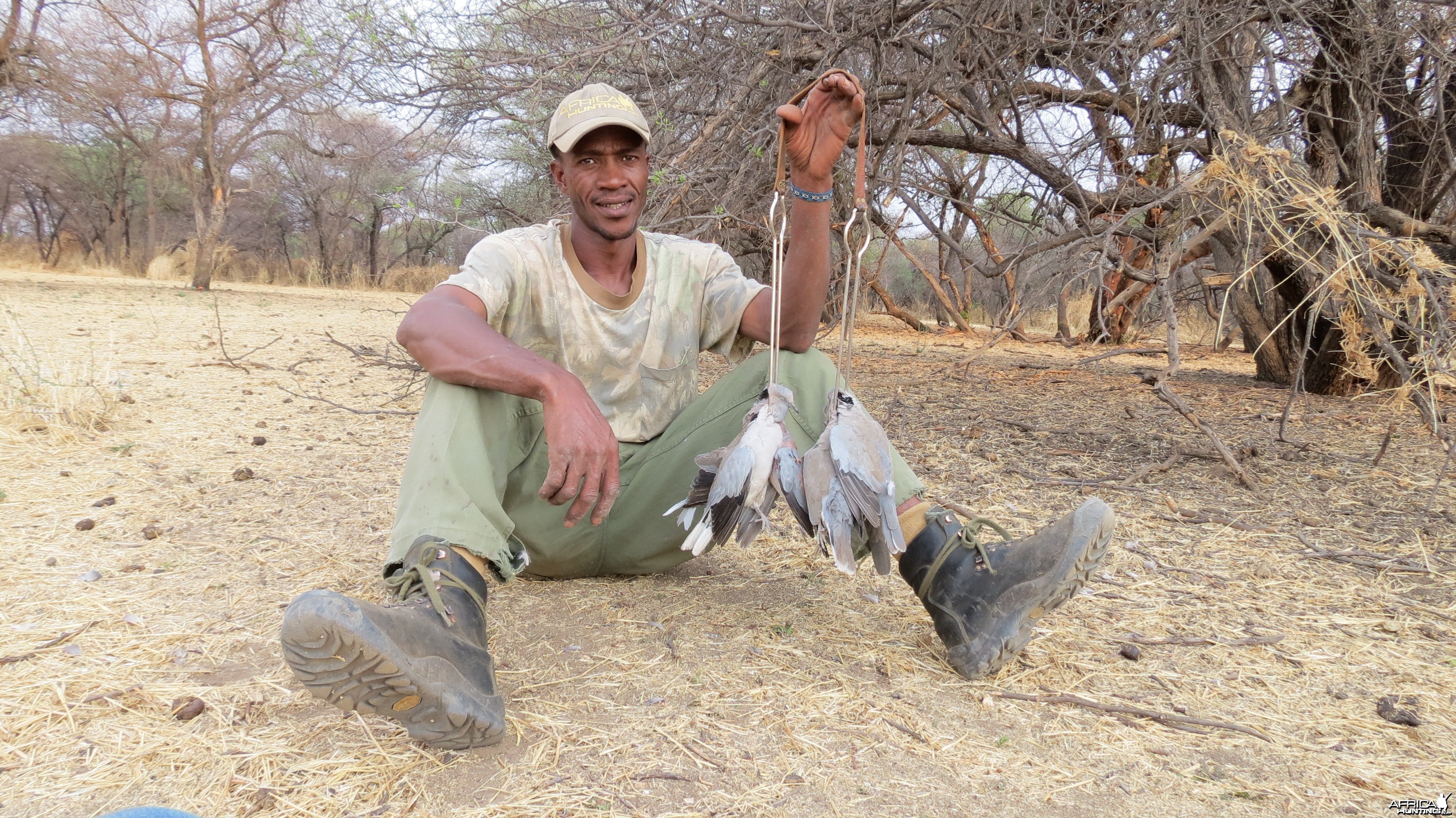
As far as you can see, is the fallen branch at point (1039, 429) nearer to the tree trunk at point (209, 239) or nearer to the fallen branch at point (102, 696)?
the fallen branch at point (102, 696)

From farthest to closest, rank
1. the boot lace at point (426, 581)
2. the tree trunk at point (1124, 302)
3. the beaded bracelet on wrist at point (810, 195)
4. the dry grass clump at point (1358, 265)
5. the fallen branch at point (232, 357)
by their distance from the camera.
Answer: the tree trunk at point (1124, 302), the fallen branch at point (232, 357), the dry grass clump at point (1358, 265), the beaded bracelet on wrist at point (810, 195), the boot lace at point (426, 581)

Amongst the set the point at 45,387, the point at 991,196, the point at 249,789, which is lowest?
the point at 249,789

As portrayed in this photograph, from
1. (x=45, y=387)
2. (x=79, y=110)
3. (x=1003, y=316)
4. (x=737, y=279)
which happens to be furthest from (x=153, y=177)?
(x=737, y=279)

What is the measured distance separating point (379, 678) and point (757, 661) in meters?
0.93

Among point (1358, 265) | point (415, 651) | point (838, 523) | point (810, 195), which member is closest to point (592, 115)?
point (810, 195)

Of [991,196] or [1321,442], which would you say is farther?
[991,196]

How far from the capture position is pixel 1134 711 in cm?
184

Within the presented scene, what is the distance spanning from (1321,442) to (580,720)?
442cm

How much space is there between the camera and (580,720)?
5.82 ft

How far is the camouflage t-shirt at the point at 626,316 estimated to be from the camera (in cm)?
227

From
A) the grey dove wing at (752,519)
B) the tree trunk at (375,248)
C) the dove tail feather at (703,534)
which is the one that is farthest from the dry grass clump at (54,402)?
the tree trunk at (375,248)

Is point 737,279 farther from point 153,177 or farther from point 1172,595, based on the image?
point 153,177

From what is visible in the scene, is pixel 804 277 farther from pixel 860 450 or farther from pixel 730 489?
pixel 730 489

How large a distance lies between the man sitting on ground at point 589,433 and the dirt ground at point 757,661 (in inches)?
7.1
